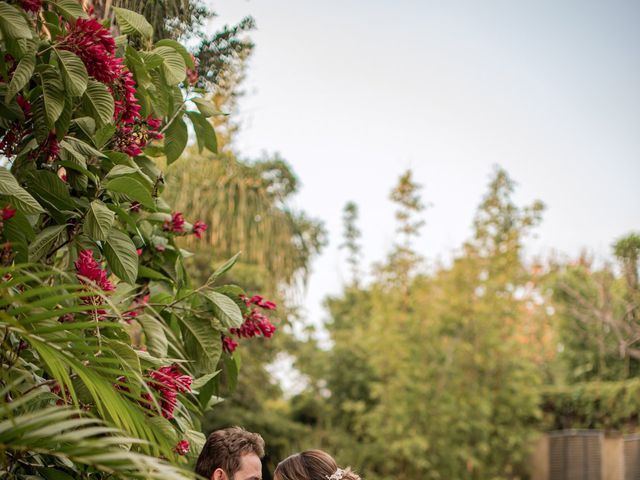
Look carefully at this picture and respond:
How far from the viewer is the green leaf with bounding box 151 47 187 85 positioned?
85.8 inches

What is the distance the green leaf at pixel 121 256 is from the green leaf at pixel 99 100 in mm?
297

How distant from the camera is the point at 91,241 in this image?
2.02m

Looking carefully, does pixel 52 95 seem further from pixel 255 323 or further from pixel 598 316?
pixel 598 316

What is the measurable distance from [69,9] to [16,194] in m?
0.50

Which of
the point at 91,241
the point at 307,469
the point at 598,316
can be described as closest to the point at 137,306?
the point at 91,241

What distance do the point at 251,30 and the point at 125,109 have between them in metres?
1.08

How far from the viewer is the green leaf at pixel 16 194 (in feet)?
5.48

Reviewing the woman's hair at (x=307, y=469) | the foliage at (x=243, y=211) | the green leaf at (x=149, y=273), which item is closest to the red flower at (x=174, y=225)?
the green leaf at (x=149, y=273)

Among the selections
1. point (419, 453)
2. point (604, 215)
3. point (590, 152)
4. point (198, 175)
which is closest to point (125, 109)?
point (198, 175)

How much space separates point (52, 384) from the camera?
1736mm

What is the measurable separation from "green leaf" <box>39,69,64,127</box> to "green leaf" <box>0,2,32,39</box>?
0.18m

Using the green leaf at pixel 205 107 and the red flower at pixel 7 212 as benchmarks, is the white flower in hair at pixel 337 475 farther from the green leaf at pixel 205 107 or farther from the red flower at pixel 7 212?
the red flower at pixel 7 212

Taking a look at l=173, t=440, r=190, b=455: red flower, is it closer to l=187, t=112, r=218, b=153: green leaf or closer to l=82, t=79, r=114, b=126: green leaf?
l=82, t=79, r=114, b=126: green leaf

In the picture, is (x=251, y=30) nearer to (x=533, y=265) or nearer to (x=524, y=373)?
(x=524, y=373)
